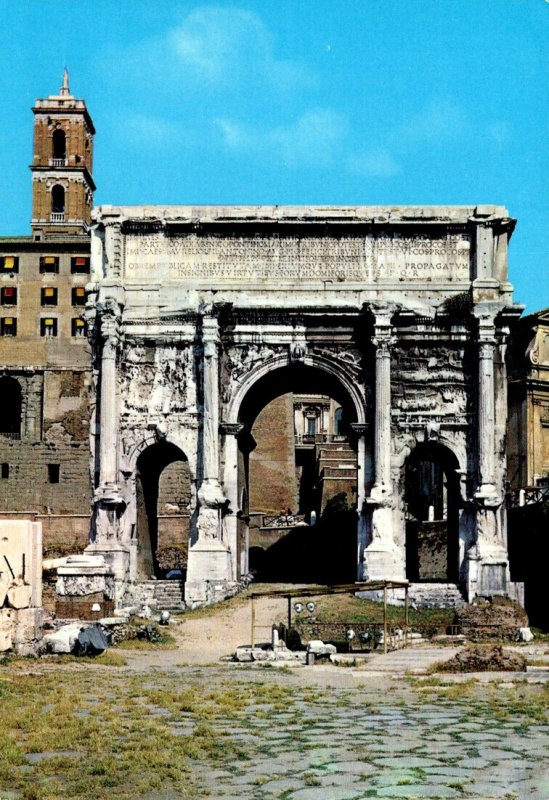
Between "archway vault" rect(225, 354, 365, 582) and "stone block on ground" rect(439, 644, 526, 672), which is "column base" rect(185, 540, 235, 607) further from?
"stone block on ground" rect(439, 644, 526, 672)

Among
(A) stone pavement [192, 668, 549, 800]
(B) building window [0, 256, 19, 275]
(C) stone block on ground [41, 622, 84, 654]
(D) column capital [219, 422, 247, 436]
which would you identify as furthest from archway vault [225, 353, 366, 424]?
(B) building window [0, 256, 19, 275]

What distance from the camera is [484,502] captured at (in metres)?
38.6

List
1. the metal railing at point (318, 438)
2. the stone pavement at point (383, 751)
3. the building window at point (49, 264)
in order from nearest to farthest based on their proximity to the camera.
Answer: the stone pavement at point (383, 751), the building window at point (49, 264), the metal railing at point (318, 438)

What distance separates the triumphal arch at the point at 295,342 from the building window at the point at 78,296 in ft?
104

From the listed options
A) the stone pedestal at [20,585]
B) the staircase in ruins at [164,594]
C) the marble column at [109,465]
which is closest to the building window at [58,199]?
A: the marble column at [109,465]

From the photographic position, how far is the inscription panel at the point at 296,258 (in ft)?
133

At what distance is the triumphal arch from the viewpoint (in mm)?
39438

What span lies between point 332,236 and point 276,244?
1616mm

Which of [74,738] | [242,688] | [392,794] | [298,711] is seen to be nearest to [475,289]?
[242,688]

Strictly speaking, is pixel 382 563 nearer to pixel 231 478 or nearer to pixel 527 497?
pixel 231 478

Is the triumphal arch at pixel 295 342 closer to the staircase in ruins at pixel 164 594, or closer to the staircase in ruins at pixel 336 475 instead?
the staircase in ruins at pixel 164 594

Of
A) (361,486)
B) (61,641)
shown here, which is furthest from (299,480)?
(61,641)

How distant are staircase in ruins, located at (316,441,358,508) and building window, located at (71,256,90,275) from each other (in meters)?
15.4

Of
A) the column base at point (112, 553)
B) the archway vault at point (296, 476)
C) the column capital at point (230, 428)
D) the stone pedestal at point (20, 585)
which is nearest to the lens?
the stone pedestal at point (20, 585)
